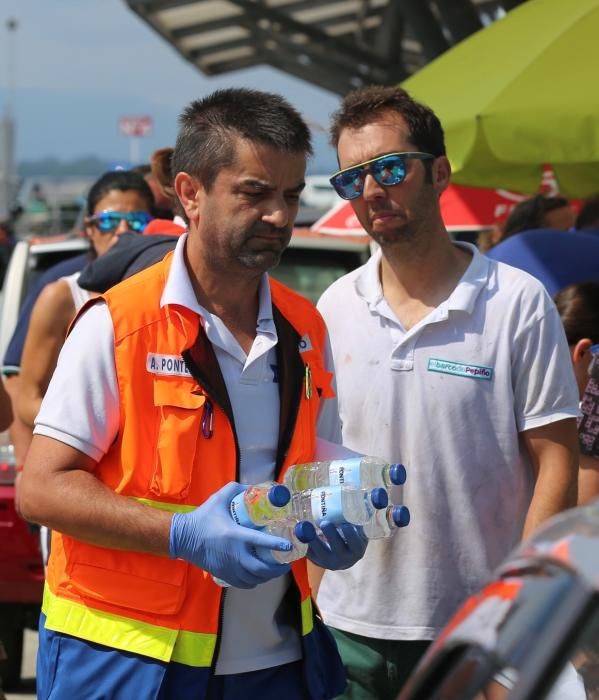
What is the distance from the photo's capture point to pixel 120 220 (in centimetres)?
665

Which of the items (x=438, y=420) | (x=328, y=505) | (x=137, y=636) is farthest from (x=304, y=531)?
(x=438, y=420)

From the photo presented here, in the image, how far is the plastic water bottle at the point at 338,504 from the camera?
3.33 metres

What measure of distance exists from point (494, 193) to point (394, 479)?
7957 millimetres

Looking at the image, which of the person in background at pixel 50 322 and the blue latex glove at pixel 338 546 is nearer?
the blue latex glove at pixel 338 546

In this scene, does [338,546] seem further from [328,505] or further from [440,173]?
[440,173]

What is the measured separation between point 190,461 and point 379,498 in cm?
43

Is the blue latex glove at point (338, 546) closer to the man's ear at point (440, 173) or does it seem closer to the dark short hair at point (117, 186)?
the man's ear at point (440, 173)

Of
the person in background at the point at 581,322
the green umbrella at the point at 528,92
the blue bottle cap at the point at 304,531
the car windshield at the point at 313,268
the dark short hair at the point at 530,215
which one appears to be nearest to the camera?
the blue bottle cap at the point at 304,531

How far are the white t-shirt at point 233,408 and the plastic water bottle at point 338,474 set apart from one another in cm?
7

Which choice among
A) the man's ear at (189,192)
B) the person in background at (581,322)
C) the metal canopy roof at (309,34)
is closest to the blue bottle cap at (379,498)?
the man's ear at (189,192)

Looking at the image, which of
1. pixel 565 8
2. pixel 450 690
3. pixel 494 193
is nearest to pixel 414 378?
pixel 450 690

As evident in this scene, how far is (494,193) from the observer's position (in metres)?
11.3

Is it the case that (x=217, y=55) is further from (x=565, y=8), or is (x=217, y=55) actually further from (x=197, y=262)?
(x=197, y=262)

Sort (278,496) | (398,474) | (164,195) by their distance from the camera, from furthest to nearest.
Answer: (164,195), (398,474), (278,496)
